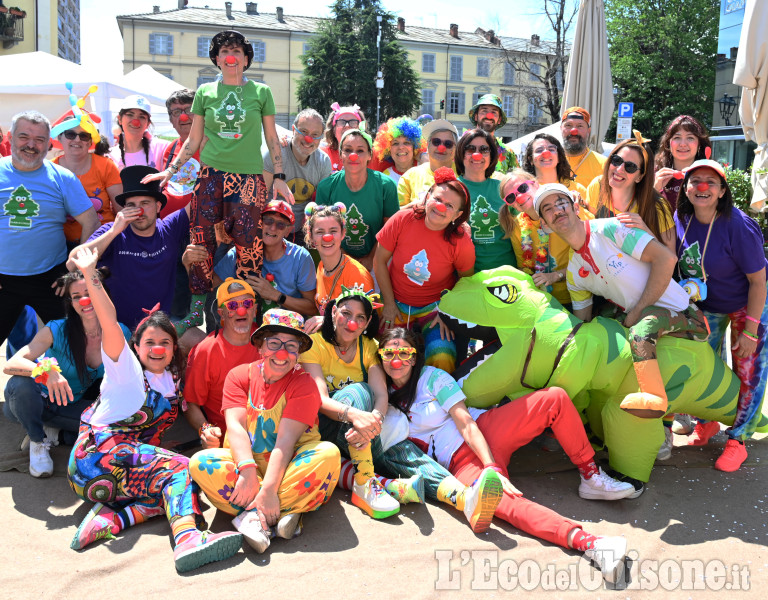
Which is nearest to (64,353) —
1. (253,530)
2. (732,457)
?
(253,530)

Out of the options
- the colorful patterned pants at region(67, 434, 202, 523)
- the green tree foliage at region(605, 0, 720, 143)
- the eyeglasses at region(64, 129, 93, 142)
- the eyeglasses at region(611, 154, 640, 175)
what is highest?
the green tree foliage at region(605, 0, 720, 143)

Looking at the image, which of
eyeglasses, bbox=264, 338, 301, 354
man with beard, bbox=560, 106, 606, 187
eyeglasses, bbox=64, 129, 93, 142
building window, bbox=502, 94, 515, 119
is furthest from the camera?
building window, bbox=502, 94, 515, 119

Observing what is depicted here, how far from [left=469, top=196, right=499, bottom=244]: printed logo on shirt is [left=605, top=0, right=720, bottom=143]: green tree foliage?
A: 84.2 ft

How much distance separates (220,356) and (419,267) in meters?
1.41

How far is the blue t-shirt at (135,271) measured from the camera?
4406 millimetres

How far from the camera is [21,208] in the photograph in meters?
4.37

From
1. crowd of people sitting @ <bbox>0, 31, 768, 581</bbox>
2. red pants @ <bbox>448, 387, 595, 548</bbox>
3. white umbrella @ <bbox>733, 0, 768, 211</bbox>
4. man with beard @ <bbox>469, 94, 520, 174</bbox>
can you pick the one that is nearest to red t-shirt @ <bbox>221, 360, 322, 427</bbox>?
crowd of people sitting @ <bbox>0, 31, 768, 581</bbox>

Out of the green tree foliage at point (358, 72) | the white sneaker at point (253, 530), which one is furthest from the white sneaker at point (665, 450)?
the green tree foliage at point (358, 72)

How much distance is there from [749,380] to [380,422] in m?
2.42

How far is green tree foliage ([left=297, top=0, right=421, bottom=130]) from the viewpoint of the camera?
34750mm

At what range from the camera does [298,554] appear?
10.3 feet

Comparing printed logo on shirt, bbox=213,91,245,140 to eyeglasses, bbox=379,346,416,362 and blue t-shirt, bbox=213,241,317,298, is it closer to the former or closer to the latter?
blue t-shirt, bbox=213,241,317,298

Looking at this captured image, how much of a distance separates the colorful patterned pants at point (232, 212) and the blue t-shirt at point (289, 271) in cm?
10

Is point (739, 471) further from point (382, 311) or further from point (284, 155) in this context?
point (284, 155)
